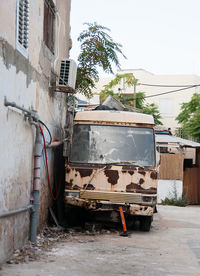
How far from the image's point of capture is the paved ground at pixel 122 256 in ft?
19.9

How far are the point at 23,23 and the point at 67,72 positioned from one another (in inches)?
127

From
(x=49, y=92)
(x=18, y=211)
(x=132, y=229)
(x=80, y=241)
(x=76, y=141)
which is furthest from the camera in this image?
(x=132, y=229)

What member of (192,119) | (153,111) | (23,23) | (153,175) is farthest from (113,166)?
(153,111)

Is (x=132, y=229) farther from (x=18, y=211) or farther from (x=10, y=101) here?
(x=10, y=101)

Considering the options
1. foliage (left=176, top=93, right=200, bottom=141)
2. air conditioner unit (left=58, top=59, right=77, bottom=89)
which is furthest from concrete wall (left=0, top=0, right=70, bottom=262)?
foliage (left=176, top=93, right=200, bottom=141)

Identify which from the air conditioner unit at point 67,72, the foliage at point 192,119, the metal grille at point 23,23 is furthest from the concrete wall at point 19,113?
the foliage at point 192,119

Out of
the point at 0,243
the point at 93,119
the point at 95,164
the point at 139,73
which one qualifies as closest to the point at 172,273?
the point at 0,243

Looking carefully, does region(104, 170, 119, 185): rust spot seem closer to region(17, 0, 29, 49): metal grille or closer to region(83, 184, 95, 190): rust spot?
region(83, 184, 95, 190): rust spot

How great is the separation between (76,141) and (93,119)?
0.63 meters

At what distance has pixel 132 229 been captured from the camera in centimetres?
1052

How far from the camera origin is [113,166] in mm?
9500

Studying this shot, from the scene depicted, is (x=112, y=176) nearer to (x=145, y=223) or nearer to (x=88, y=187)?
(x=88, y=187)

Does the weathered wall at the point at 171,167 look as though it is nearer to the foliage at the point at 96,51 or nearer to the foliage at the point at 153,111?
the foliage at the point at 96,51

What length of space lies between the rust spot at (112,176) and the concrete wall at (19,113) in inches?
51.7
